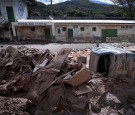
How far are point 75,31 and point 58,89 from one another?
16.7m

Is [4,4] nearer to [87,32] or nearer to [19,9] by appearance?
[19,9]

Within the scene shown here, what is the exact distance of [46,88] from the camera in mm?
7430

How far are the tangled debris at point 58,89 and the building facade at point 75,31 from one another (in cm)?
1429

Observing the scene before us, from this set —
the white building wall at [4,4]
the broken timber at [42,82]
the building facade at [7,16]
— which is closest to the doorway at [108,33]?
the building facade at [7,16]

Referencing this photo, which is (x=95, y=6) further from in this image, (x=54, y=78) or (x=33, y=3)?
(x=54, y=78)

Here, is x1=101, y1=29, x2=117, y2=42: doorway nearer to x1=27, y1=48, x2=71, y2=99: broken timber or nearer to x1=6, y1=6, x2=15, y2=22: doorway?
x1=6, y1=6, x2=15, y2=22: doorway

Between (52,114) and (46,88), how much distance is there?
107 cm

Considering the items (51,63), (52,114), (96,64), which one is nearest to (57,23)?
(96,64)

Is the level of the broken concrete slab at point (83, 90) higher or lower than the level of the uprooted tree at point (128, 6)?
lower

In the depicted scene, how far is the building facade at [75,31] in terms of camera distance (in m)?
22.9

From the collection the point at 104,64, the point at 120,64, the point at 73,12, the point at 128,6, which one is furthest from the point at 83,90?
the point at 73,12

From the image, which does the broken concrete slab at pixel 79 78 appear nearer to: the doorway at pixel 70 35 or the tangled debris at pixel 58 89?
the tangled debris at pixel 58 89

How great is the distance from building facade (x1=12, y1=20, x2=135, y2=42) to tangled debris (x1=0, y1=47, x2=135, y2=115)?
14.3m

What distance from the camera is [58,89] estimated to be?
725 cm
